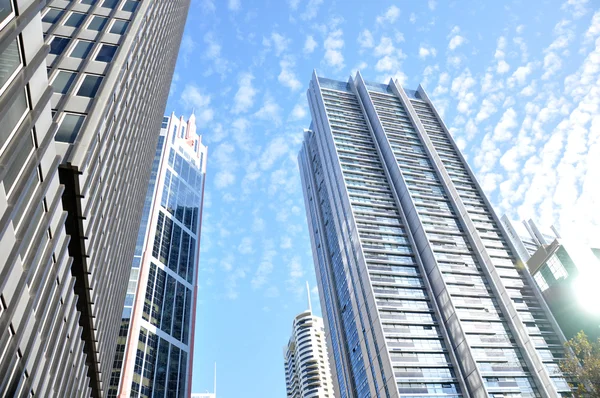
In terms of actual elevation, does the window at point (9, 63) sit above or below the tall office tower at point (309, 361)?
below

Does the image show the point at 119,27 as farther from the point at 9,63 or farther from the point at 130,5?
the point at 9,63

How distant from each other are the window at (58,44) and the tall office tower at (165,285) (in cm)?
5995

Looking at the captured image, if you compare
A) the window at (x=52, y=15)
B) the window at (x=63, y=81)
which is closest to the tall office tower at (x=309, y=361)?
the window at (x=63, y=81)

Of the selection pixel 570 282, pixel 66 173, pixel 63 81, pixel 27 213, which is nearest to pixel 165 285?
pixel 63 81

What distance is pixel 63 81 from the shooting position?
19984mm

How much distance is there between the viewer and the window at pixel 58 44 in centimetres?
2106

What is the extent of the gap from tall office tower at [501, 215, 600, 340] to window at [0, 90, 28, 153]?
74892mm

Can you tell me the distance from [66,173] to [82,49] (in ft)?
27.5

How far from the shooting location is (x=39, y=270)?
600 inches

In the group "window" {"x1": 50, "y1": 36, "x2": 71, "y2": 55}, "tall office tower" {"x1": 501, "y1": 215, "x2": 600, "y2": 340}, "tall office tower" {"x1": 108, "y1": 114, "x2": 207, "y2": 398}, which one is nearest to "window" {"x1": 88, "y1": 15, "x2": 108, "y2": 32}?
"window" {"x1": 50, "y1": 36, "x2": 71, "y2": 55}

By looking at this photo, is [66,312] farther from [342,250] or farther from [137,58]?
[342,250]

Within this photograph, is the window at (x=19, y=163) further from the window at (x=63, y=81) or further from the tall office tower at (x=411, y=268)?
the tall office tower at (x=411, y=268)

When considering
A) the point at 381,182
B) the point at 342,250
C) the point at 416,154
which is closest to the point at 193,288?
the point at 342,250

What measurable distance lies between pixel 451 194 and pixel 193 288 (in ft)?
200
